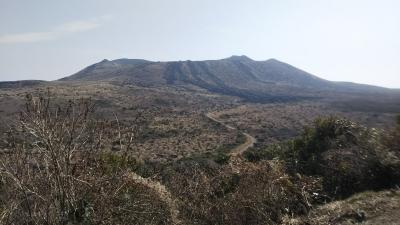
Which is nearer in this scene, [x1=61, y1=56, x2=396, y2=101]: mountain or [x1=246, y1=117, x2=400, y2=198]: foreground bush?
[x1=246, y1=117, x2=400, y2=198]: foreground bush

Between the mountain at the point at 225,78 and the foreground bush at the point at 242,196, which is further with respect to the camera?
Answer: the mountain at the point at 225,78

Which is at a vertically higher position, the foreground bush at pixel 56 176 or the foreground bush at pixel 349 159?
the foreground bush at pixel 56 176

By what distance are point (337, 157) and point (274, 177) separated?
12.6 feet

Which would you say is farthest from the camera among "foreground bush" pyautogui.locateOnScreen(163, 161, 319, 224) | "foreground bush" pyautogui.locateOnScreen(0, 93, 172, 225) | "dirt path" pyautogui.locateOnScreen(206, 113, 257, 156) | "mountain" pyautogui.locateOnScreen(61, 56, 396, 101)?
"mountain" pyautogui.locateOnScreen(61, 56, 396, 101)

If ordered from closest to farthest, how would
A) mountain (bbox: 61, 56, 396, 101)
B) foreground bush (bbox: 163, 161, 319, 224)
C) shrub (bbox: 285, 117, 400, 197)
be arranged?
foreground bush (bbox: 163, 161, 319, 224) → shrub (bbox: 285, 117, 400, 197) → mountain (bbox: 61, 56, 396, 101)

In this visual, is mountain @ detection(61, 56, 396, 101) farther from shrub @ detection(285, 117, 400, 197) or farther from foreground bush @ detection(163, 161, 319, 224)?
foreground bush @ detection(163, 161, 319, 224)

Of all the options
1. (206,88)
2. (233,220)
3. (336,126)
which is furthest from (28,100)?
(206,88)

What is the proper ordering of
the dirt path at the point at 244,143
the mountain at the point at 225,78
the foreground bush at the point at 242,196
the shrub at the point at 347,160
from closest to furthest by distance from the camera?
the foreground bush at the point at 242,196 → the shrub at the point at 347,160 → the dirt path at the point at 244,143 → the mountain at the point at 225,78

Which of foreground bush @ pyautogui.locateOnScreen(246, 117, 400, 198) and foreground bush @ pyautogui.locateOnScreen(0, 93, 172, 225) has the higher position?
foreground bush @ pyautogui.locateOnScreen(0, 93, 172, 225)

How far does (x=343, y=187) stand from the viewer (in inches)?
465

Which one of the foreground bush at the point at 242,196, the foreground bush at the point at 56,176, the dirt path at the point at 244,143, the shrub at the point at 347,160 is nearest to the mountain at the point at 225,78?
the dirt path at the point at 244,143

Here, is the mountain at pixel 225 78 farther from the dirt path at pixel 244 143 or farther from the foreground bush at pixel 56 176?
the foreground bush at pixel 56 176

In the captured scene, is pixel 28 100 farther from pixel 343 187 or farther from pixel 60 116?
pixel 343 187

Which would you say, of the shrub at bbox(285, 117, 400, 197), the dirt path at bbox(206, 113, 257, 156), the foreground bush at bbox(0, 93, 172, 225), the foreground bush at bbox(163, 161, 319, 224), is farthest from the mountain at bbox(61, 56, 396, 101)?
the foreground bush at bbox(0, 93, 172, 225)
